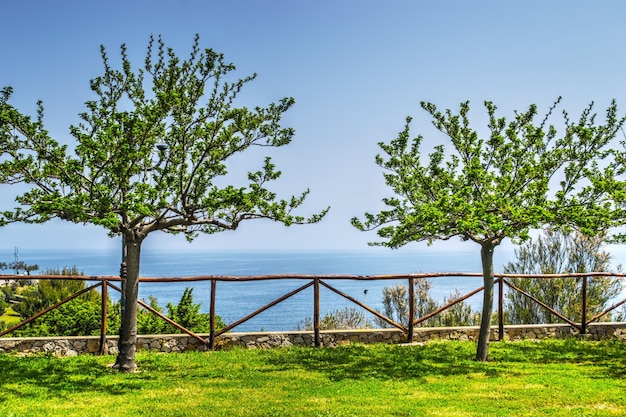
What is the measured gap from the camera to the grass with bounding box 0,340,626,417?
7.66m

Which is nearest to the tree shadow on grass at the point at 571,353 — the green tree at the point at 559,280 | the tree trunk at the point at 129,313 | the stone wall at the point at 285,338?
the stone wall at the point at 285,338

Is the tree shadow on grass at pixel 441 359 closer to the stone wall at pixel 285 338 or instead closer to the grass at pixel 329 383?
the grass at pixel 329 383

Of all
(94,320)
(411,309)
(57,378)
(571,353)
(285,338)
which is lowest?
(57,378)

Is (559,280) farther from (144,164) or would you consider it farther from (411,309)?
(144,164)

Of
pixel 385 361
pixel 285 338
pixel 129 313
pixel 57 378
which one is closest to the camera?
pixel 57 378

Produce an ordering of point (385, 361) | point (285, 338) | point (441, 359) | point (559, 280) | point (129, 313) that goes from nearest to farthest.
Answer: point (129, 313), point (385, 361), point (441, 359), point (285, 338), point (559, 280)

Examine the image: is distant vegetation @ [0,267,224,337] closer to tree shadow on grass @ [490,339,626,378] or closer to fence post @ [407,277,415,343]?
fence post @ [407,277,415,343]

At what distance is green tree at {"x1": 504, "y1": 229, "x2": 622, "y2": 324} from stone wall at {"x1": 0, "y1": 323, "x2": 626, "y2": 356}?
6.90m

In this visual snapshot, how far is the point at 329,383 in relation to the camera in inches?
358

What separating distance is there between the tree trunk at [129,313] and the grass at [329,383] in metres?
0.29

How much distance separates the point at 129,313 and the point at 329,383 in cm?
358

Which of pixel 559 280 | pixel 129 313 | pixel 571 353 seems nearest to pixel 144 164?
pixel 129 313

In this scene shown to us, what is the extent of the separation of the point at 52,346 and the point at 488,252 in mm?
8442

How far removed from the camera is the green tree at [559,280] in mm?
20812
